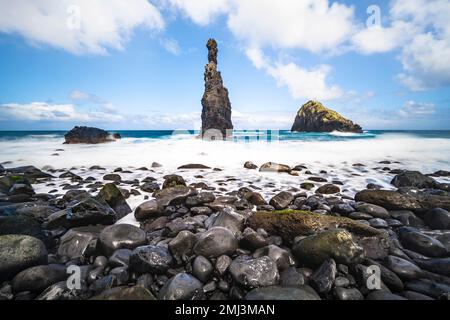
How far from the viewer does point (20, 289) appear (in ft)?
7.84

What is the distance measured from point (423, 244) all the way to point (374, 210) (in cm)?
131

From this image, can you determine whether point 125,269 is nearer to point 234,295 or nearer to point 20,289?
point 20,289

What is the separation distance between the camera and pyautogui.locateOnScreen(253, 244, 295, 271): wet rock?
9.27 feet

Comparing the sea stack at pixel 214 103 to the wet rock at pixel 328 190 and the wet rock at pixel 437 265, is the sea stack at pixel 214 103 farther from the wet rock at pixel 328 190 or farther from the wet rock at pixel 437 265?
the wet rock at pixel 437 265

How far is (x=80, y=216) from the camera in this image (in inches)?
150

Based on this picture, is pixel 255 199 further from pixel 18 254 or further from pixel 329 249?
pixel 18 254

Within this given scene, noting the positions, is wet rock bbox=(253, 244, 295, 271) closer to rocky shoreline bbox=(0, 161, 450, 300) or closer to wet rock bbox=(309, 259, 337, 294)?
rocky shoreline bbox=(0, 161, 450, 300)

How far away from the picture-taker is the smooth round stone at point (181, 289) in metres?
2.29

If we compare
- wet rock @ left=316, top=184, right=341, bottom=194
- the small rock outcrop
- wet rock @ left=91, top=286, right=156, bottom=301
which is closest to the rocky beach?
wet rock @ left=91, top=286, right=156, bottom=301

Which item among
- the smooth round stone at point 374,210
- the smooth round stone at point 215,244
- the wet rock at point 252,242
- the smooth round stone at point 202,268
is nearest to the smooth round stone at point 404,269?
the wet rock at point 252,242

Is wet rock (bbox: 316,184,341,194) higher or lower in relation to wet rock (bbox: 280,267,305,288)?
higher

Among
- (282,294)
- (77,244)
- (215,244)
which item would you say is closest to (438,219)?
(282,294)

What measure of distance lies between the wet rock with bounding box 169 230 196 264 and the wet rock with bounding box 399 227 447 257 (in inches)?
131
